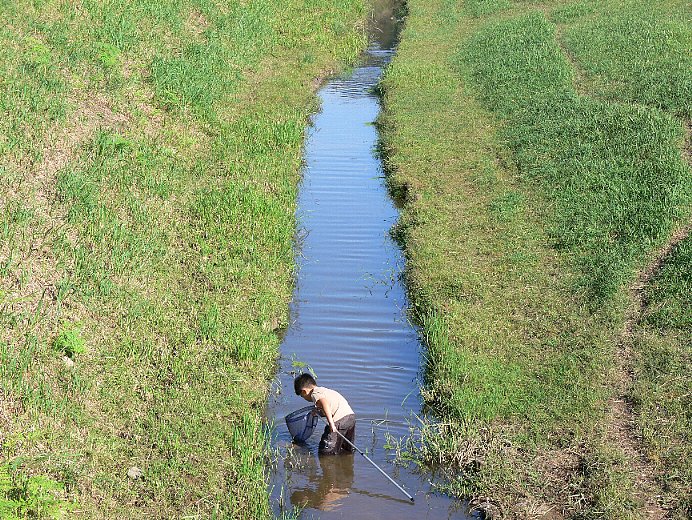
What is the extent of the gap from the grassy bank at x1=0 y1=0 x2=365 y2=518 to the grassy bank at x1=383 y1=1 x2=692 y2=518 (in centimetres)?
212

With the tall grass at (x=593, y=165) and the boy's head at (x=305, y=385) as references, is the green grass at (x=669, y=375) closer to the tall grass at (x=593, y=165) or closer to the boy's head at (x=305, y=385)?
the tall grass at (x=593, y=165)

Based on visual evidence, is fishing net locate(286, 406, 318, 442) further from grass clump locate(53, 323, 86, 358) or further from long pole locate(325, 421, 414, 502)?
grass clump locate(53, 323, 86, 358)

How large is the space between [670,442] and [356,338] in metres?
4.12

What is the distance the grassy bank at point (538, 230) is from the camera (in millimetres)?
8320

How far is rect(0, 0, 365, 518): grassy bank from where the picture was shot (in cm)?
786

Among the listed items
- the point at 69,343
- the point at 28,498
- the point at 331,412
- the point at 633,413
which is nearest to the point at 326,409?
the point at 331,412

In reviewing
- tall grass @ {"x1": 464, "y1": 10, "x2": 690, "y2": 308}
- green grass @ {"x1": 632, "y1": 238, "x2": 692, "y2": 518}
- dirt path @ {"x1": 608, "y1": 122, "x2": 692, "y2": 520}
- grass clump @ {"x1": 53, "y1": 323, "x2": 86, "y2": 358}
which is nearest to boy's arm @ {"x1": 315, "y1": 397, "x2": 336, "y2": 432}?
grass clump @ {"x1": 53, "y1": 323, "x2": 86, "y2": 358}

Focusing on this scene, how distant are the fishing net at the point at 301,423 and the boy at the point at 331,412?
166 mm

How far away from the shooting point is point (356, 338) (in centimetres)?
1114

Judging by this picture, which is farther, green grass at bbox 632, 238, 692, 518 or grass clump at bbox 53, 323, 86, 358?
grass clump at bbox 53, 323, 86, 358

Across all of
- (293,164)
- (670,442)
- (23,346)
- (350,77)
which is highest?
(23,346)

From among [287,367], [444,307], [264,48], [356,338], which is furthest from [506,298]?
[264,48]

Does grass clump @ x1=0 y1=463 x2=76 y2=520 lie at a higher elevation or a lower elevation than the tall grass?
higher

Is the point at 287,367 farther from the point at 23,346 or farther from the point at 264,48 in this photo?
the point at 264,48
